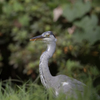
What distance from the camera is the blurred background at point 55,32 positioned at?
5535mm

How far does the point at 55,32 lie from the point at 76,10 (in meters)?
0.66

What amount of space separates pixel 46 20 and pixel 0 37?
1.21 m

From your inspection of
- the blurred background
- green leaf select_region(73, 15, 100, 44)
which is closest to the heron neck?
the blurred background

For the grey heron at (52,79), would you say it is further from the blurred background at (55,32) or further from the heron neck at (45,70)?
the blurred background at (55,32)

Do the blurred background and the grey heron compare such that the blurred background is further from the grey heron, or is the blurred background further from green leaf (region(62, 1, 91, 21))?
the grey heron

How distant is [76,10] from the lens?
226 inches

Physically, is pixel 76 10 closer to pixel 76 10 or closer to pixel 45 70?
pixel 76 10

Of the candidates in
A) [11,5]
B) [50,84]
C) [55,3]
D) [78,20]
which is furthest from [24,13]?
[50,84]

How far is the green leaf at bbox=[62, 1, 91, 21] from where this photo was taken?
18.6 ft

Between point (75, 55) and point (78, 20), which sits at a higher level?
point (78, 20)

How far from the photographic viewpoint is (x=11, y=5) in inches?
240

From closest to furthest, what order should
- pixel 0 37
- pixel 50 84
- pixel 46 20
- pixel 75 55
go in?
1. pixel 50 84
2. pixel 75 55
3. pixel 46 20
4. pixel 0 37

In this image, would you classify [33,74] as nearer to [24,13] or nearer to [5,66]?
[5,66]

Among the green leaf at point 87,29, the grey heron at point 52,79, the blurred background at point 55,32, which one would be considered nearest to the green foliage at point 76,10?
the blurred background at point 55,32
